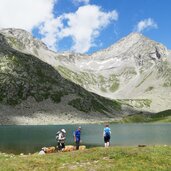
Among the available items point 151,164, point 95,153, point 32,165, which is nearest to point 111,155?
point 95,153

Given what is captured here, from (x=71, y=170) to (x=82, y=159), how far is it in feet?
14.4

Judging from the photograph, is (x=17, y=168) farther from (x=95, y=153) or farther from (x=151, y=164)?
(x=151, y=164)

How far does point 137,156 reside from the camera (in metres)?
37.0

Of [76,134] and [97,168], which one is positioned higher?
[76,134]

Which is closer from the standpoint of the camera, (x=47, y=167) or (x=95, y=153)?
(x=47, y=167)

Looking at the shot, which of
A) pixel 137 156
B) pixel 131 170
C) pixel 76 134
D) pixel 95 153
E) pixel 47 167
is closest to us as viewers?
pixel 131 170

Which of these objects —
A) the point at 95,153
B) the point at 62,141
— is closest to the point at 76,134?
the point at 62,141

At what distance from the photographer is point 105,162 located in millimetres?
35781

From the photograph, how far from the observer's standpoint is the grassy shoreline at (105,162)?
110ft

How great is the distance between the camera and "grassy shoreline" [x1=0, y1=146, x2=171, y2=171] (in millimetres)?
33625

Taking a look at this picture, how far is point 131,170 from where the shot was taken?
32.1 metres

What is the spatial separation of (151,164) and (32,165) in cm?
1165

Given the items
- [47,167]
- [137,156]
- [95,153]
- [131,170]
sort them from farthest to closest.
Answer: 1. [95,153]
2. [137,156]
3. [47,167]
4. [131,170]

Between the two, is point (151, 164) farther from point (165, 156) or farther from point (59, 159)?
point (59, 159)
